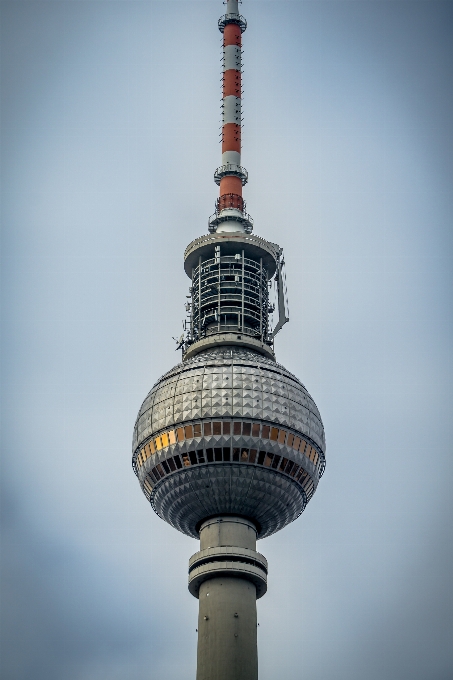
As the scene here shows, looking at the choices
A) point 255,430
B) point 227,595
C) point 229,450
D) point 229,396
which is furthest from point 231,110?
point 227,595

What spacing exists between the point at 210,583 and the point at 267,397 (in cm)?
1905

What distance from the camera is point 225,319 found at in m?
105

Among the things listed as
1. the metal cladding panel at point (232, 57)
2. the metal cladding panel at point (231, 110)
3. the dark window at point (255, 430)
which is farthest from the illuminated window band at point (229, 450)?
the metal cladding panel at point (232, 57)

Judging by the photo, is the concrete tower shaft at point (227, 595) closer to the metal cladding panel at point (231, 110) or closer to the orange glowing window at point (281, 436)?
the orange glowing window at point (281, 436)

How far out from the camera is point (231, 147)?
388 ft

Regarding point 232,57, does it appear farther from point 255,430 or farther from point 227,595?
point 227,595

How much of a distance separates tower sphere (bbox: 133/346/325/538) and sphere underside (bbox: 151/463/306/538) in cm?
10

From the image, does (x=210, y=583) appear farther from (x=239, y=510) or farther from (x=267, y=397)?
(x=267, y=397)

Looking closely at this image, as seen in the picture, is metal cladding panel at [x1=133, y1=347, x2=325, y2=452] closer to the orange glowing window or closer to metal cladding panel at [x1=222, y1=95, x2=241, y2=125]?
the orange glowing window

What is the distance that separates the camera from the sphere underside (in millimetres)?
90188

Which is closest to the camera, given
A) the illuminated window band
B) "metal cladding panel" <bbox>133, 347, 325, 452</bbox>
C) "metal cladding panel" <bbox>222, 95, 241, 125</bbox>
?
the illuminated window band

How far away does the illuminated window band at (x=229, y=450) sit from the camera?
90.1m

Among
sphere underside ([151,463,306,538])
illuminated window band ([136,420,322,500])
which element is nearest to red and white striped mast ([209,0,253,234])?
illuminated window band ([136,420,322,500])

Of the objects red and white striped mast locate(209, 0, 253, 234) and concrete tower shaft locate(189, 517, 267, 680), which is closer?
concrete tower shaft locate(189, 517, 267, 680)
